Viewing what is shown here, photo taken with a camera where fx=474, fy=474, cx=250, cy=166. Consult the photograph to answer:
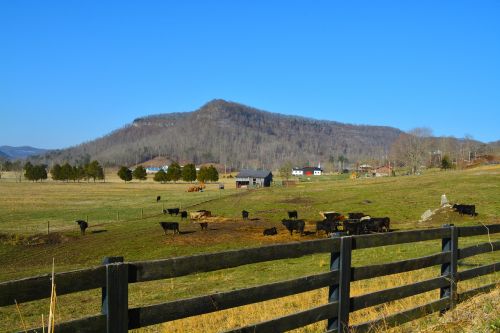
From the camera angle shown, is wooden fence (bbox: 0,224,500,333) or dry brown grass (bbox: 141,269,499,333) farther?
dry brown grass (bbox: 141,269,499,333)

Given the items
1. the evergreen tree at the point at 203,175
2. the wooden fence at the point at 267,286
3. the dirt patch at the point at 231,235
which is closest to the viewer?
the wooden fence at the point at 267,286

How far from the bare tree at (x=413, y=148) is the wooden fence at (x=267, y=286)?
134 metres

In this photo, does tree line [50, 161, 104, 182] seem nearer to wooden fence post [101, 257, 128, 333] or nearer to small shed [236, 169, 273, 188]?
small shed [236, 169, 273, 188]

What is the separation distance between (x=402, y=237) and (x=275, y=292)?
248cm

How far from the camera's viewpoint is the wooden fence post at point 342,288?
591 centimetres

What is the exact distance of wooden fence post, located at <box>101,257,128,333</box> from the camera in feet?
13.2

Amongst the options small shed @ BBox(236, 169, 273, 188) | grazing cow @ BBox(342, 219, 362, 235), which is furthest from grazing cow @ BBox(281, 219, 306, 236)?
small shed @ BBox(236, 169, 273, 188)

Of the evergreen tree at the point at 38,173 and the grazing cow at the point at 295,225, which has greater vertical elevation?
the evergreen tree at the point at 38,173

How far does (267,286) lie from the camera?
209 inches

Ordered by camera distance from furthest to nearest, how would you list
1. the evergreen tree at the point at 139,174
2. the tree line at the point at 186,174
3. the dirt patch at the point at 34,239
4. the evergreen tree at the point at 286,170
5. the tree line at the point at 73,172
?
1. the evergreen tree at the point at 139,174
2. the tree line at the point at 73,172
3. the evergreen tree at the point at 286,170
4. the tree line at the point at 186,174
5. the dirt patch at the point at 34,239

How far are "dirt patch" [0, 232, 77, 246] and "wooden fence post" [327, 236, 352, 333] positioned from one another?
3056 cm

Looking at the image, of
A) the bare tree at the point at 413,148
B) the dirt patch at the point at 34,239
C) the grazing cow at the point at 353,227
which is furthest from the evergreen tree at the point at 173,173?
the grazing cow at the point at 353,227

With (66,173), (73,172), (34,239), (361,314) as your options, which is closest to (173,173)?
(73,172)

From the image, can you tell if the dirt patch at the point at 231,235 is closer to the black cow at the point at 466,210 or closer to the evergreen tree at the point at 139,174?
the black cow at the point at 466,210
